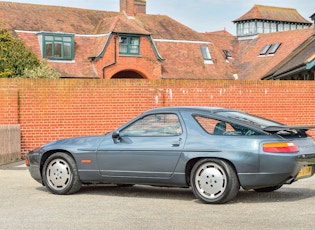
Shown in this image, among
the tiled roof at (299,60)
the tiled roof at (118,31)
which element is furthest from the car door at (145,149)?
the tiled roof at (118,31)

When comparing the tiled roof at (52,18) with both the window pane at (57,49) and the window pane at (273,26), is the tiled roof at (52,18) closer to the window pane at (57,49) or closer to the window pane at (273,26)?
the window pane at (57,49)

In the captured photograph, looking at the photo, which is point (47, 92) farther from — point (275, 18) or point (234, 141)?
point (275, 18)

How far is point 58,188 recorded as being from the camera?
1002cm

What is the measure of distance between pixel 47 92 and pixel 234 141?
11034 millimetres

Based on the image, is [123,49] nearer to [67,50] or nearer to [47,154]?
[67,50]

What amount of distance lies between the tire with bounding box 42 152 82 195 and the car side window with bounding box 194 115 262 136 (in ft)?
6.72

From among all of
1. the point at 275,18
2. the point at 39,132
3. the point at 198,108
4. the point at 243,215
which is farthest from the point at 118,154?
the point at 275,18

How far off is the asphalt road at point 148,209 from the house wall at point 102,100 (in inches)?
315

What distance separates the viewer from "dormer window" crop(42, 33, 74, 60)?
40.6 meters

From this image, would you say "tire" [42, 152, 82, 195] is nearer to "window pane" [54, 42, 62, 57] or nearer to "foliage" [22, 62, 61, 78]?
"foliage" [22, 62, 61, 78]

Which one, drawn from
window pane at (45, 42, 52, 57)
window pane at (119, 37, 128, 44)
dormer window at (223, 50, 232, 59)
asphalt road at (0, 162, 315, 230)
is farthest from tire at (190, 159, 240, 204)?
dormer window at (223, 50, 232, 59)

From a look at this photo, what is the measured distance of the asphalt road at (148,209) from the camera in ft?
24.3

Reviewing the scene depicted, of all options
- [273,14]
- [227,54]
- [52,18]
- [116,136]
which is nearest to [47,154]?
[116,136]

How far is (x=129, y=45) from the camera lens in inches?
1673
